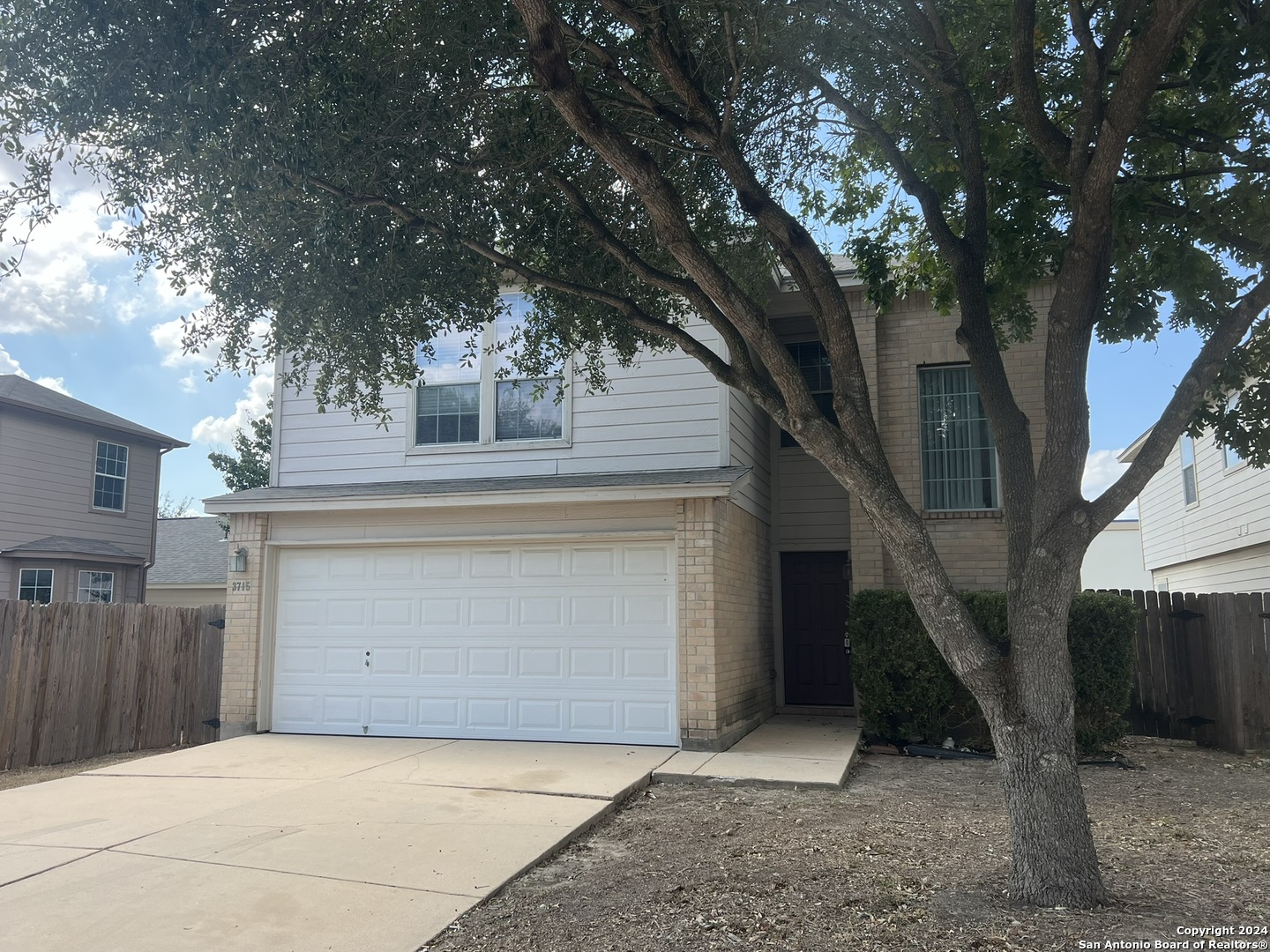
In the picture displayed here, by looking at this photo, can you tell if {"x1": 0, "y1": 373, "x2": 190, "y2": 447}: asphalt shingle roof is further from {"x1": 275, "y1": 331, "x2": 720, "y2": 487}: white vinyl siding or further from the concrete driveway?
the concrete driveway

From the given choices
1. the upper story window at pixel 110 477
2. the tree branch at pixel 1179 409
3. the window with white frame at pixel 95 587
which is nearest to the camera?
the tree branch at pixel 1179 409

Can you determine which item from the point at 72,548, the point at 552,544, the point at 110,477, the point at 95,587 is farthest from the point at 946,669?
the point at 110,477

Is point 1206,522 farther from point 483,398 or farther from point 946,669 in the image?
point 483,398

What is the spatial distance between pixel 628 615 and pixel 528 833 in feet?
13.5

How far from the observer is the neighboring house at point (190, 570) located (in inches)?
907

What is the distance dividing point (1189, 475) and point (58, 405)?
76.0 feet

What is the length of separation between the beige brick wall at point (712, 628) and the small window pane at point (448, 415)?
129 inches

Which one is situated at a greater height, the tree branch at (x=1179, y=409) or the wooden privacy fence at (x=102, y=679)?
the tree branch at (x=1179, y=409)

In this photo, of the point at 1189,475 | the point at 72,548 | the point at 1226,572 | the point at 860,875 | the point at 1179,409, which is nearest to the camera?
the point at 1179,409

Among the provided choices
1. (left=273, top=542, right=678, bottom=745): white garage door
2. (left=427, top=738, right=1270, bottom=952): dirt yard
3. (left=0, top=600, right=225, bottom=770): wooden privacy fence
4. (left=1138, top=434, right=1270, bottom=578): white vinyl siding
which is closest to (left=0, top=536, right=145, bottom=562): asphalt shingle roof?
(left=0, top=600, right=225, bottom=770): wooden privacy fence

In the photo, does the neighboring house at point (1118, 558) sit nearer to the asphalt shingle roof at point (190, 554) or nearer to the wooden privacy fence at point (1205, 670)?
the wooden privacy fence at point (1205, 670)

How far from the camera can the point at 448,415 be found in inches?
470

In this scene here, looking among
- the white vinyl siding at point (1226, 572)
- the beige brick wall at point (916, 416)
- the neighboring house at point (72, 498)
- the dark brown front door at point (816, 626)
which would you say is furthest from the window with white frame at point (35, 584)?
the white vinyl siding at point (1226, 572)

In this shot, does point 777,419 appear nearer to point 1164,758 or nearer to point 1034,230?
point 1034,230
